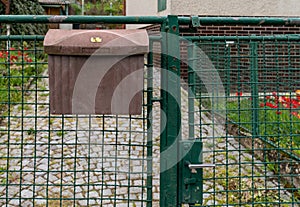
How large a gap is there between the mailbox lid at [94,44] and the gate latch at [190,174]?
54 cm

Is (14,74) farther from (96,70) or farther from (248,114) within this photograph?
(96,70)

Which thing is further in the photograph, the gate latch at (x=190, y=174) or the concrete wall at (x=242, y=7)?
the concrete wall at (x=242, y=7)

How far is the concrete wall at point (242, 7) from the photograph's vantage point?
871 cm

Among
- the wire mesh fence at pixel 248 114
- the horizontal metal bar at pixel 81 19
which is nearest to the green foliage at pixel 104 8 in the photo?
the wire mesh fence at pixel 248 114

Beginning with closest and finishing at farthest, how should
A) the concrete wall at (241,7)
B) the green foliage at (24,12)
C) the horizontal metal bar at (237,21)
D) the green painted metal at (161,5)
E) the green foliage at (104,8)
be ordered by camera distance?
1. the horizontal metal bar at (237,21)
2. the concrete wall at (241,7)
3. the green painted metal at (161,5)
4. the green foliage at (24,12)
5. the green foliage at (104,8)

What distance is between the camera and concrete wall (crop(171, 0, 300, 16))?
343 inches

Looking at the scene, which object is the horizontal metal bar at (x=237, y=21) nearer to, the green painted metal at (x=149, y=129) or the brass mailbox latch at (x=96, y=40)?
the green painted metal at (x=149, y=129)

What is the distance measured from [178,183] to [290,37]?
1.06 m

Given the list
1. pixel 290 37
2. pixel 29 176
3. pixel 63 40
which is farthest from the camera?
pixel 29 176

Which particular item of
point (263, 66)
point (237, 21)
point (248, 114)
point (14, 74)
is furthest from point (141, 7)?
point (237, 21)

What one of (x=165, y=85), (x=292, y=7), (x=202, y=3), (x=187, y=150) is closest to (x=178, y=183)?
(x=187, y=150)

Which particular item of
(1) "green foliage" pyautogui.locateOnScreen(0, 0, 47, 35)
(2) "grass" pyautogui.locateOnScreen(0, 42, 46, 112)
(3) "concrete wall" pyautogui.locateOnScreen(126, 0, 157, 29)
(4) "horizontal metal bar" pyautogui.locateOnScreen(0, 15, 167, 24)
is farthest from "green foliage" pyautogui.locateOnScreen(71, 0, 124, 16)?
(4) "horizontal metal bar" pyautogui.locateOnScreen(0, 15, 167, 24)

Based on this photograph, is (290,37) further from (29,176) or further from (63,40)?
(29,176)

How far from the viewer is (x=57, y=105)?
1711mm
